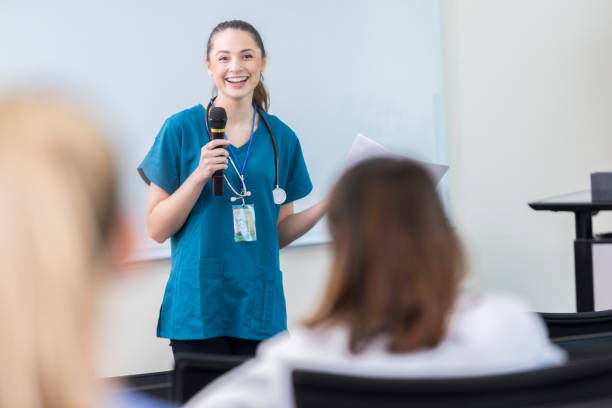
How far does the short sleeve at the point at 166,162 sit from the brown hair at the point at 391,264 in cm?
147

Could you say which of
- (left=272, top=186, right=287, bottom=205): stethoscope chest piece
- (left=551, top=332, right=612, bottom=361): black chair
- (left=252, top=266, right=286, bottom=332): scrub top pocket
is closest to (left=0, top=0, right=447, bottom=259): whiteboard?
(left=272, top=186, right=287, bottom=205): stethoscope chest piece

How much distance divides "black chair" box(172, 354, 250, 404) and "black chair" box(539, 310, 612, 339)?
897 mm

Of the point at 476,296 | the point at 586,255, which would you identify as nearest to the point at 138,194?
the point at 586,255

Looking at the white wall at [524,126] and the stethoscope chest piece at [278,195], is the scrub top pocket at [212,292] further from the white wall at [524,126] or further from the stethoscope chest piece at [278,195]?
the white wall at [524,126]

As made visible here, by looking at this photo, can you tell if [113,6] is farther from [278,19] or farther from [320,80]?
[320,80]

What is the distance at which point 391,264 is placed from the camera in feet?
3.12

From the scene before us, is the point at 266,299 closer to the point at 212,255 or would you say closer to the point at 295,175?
the point at 212,255

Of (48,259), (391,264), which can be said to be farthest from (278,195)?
(48,259)

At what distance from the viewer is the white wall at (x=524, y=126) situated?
14.4ft

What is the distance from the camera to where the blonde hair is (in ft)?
2.30

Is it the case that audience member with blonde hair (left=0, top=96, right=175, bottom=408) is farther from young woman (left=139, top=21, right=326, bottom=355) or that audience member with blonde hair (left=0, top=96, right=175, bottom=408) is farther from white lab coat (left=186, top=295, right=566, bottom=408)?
young woman (left=139, top=21, right=326, bottom=355)

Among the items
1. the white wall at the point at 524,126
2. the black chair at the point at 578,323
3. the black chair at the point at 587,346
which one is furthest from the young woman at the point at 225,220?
the white wall at the point at 524,126

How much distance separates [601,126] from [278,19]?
212 cm

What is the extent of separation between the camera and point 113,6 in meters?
3.28
